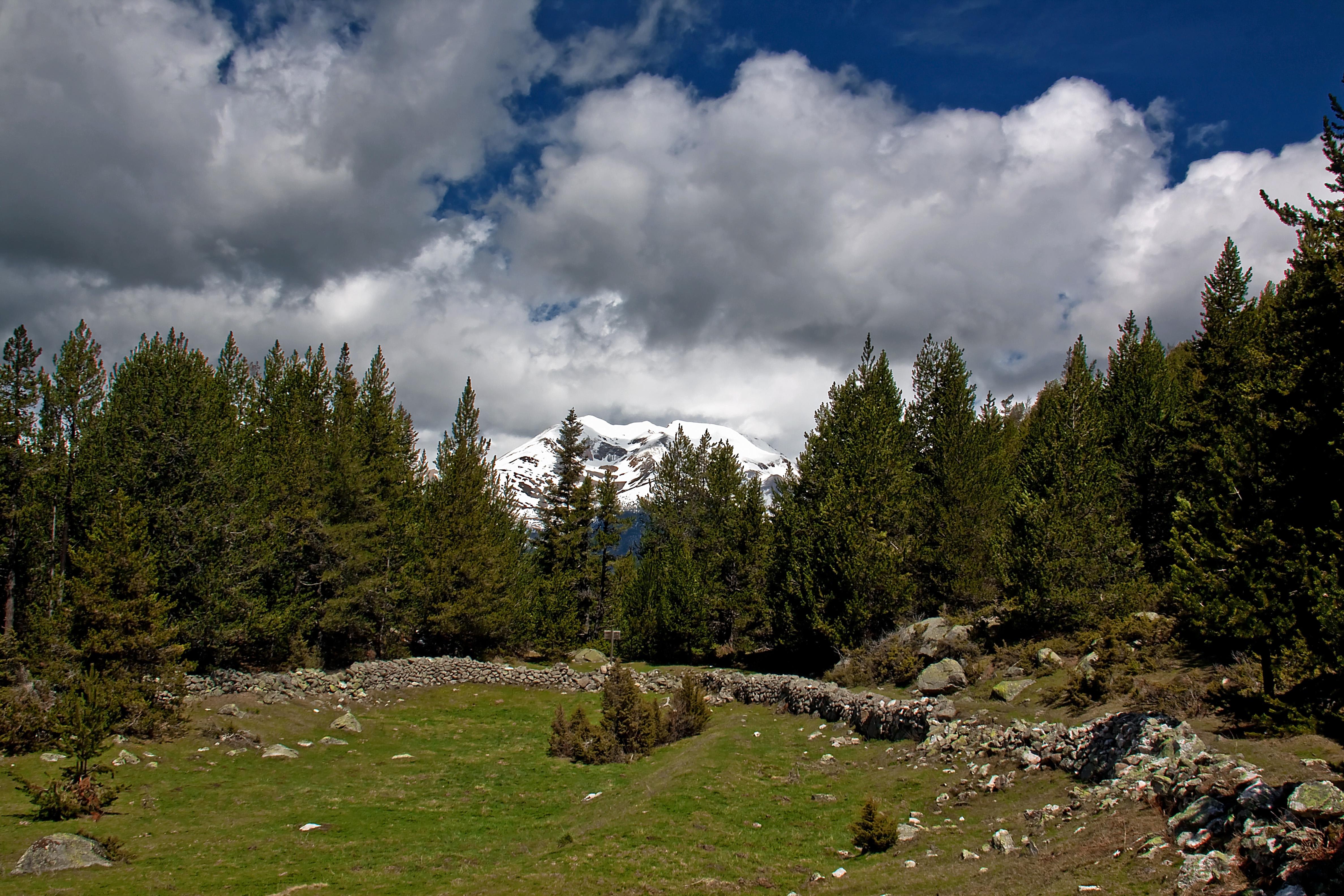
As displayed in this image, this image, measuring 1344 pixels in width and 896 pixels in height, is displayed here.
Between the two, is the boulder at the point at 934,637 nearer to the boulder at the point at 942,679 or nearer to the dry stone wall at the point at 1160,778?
the boulder at the point at 942,679

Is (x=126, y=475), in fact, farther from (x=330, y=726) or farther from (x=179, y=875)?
(x=179, y=875)

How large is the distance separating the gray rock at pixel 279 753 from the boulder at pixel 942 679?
78.2 feet

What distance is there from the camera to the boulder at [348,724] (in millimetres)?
30469

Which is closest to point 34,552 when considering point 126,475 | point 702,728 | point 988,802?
point 126,475

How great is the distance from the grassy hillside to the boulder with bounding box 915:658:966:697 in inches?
159

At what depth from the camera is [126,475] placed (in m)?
34.7

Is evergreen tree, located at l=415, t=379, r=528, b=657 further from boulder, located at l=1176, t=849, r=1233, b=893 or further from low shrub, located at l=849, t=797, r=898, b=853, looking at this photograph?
boulder, located at l=1176, t=849, r=1233, b=893

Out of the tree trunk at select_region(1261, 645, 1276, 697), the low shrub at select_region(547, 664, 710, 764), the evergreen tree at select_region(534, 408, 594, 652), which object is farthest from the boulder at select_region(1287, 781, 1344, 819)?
the evergreen tree at select_region(534, 408, 594, 652)

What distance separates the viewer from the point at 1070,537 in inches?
1131

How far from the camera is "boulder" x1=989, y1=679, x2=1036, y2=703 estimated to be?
75.7 ft

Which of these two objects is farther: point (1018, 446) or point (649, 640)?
point (1018, 446)

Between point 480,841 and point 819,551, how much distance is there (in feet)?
81.3

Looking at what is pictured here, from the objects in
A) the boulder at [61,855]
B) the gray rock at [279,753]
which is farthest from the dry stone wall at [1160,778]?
the boulder at [61,855]

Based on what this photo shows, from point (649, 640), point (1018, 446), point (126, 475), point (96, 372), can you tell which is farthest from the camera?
point (1018, 446)
